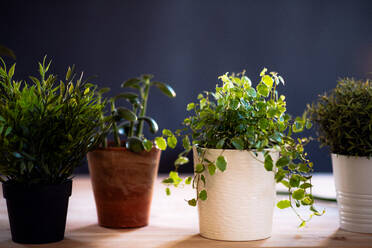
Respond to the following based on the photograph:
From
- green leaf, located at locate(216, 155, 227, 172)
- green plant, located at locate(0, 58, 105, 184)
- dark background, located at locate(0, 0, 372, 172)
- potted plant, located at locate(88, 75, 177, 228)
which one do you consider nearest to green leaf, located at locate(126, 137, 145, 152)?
potted plant, located at locate(88, 75, 177, 228)

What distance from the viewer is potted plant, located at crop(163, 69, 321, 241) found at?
99cm

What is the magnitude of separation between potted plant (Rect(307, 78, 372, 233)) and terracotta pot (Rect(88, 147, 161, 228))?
465mm

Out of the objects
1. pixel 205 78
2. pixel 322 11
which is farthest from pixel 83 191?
pixel 322 11

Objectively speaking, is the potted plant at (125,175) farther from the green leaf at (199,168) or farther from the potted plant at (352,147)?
the potted plant at (352,147)

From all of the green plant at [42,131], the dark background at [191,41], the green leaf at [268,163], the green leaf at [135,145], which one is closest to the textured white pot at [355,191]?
the green leaf at [268,163]

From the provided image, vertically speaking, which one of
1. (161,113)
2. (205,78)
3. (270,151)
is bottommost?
(270,151)

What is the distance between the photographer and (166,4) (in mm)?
3199

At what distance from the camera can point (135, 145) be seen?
1102mm

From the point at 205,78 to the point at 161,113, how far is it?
1.35 feet

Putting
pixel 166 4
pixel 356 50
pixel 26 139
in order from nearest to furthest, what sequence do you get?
pixel 26 139 → pixel 166 4 → pixel 356 50

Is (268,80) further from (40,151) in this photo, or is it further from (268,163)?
(40,151)

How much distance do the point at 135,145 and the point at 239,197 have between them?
0.94ft

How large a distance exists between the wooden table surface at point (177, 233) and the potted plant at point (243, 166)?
5cm

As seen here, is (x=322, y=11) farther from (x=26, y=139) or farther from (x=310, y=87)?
(x=26, y=139)
